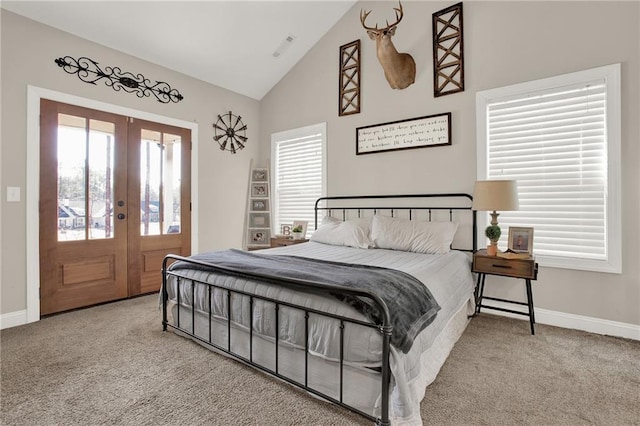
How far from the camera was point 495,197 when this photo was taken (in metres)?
2.64

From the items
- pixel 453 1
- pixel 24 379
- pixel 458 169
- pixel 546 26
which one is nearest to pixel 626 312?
pixel 458 169

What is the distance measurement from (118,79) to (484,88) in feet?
13.0

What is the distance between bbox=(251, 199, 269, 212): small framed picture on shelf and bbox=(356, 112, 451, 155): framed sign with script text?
69.4 inches

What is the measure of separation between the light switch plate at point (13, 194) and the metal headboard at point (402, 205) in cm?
310

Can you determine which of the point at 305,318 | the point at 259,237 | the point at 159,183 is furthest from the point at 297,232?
the point at 305,318

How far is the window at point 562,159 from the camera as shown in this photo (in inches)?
101

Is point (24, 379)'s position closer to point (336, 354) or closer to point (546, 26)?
point (336, 354)

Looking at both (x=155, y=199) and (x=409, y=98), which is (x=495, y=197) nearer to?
(x=409, y=98)

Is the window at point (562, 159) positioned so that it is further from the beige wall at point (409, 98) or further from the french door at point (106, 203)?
the french door at point (106, 203)

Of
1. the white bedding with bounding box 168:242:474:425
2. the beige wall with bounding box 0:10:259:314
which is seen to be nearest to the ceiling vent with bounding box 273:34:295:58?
the beige wall with bounding box 0:10:259:314

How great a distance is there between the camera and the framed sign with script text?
3.36m

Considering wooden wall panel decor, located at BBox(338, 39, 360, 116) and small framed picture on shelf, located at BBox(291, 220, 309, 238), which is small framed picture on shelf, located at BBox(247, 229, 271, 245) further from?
Answer: wooden wall panel decor, located at BBox(338, 39, 360, 116)

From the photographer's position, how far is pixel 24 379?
1.94 meters

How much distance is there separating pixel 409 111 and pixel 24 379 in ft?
13.0
